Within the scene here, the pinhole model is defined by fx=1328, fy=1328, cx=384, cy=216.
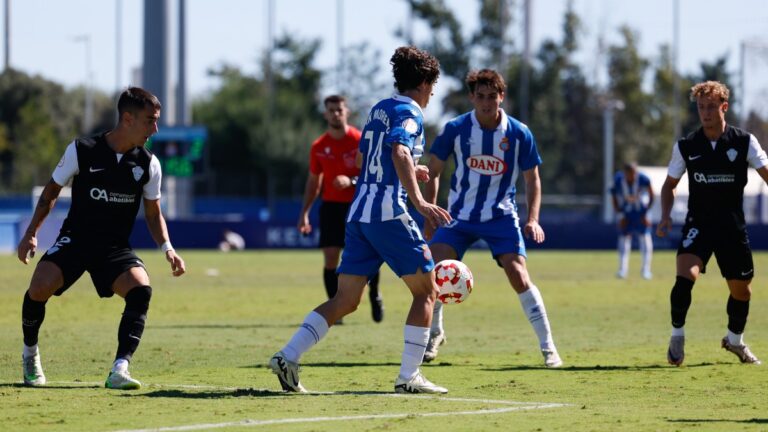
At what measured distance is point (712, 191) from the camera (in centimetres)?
1043

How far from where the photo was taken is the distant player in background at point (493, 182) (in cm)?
1052

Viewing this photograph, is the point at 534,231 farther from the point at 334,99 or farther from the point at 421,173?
the point at 334,99

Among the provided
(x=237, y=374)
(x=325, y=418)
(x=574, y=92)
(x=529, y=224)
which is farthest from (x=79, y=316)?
(x=574, y=92)

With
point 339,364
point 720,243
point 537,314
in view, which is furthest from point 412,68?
point 720,243

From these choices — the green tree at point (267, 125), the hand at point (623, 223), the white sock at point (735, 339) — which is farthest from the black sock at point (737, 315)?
the green tree at point (267, 125)

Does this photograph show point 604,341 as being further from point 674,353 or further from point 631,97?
point 631,97

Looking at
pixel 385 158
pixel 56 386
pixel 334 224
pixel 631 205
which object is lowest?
pixel 631 205

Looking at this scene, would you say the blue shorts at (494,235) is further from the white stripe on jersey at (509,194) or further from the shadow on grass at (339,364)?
the shadow on grass at (339,364)

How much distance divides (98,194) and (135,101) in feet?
2.18

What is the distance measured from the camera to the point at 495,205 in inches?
416

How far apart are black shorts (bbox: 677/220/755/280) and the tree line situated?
6129 cm

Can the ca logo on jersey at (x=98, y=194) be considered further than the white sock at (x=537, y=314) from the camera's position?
No

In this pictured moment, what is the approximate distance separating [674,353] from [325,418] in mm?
4023

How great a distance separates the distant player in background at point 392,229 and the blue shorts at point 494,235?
1.94 m
